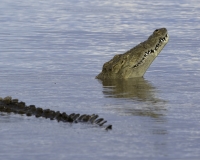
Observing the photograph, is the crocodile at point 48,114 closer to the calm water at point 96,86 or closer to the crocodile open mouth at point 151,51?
the calm water at point 96,86

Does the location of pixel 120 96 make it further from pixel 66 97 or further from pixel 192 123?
pixel 192 123

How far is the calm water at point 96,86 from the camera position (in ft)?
25.9

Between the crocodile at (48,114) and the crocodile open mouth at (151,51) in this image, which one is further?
the crocodile open mouth at (151,51)

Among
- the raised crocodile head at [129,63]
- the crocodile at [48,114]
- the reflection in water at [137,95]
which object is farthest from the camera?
the raised crocodile head at [129,63]

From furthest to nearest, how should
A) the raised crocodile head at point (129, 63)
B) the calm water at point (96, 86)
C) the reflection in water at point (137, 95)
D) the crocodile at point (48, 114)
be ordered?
the raised crocodile head at point (129, 63) → the reflection in water at point (137, 95) → the crocodile at point (48, 114) → the calm water at point (96, 86)

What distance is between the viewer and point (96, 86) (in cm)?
1204

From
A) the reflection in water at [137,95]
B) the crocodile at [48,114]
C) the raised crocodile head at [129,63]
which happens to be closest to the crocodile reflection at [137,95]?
the reflection in water at [137,95]

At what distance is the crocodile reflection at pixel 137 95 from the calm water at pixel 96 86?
1 centimetres

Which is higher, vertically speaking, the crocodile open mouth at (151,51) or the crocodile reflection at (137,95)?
the crocodile open mouth at (151,51)

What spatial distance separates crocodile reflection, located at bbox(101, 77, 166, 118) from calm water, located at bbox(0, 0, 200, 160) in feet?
0.04

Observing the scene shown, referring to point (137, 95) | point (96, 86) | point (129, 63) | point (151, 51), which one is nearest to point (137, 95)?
point (137, 95)

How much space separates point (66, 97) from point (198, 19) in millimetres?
12166

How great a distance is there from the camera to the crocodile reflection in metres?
9.75

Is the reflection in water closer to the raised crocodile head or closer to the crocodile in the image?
the raised crocodile head
